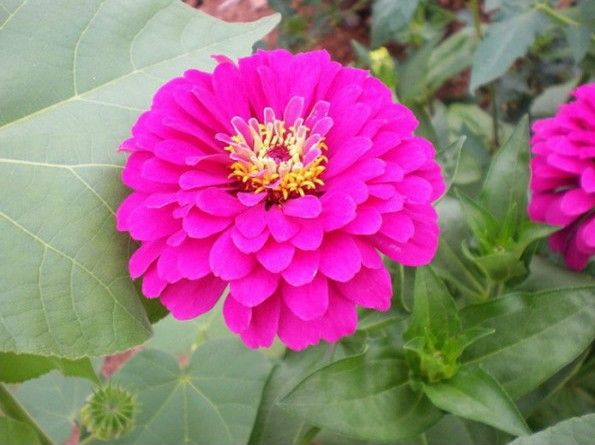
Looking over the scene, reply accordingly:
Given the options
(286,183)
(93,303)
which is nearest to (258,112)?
(286,183)

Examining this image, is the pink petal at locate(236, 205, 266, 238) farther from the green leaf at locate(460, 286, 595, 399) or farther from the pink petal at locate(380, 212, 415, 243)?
the green leaf at locate(460, 286, 595, 399)

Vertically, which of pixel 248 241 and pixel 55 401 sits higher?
pixel 248 241

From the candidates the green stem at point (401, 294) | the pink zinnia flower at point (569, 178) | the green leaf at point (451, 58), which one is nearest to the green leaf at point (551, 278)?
the pink zinnia flower at point (569, 178)

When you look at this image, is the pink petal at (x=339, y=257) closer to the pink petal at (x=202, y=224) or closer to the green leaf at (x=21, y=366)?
the pink petal at (x=202, y=224)

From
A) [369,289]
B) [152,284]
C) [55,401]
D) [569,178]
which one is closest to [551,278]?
[569,178]

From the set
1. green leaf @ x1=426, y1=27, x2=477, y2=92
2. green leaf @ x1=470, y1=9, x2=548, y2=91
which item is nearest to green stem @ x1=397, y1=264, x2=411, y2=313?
green leaf @ x1=470, y1=9, x2=548, y2=91

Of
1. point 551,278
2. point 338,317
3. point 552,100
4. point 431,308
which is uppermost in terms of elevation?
point 338,317

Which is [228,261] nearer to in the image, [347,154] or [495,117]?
[347,154]
